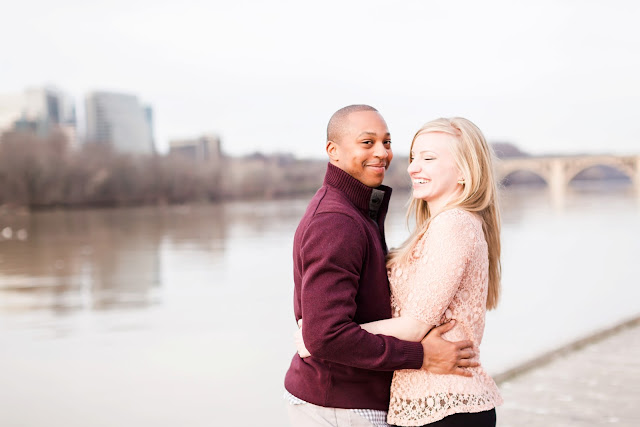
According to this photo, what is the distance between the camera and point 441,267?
201cm

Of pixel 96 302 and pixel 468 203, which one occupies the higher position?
pixel 468 203

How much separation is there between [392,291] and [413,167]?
40cm

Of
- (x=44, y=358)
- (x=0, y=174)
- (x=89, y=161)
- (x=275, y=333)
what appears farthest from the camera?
→ (x=89, y=161)

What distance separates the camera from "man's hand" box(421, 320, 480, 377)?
204cm

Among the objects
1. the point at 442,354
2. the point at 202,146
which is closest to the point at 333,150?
the point at 442,354

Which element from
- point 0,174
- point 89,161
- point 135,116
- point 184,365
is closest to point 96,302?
point 184,365

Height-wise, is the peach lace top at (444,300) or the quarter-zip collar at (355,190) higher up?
the quarter-zip collar at (355,190)

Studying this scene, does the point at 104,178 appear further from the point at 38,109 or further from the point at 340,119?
the point at 340,119

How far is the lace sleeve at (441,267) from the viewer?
2006mm

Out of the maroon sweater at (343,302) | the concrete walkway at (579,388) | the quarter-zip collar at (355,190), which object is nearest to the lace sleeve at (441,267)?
the maroon sweater at (343,302)

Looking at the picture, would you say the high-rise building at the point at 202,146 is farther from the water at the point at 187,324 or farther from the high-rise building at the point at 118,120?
the water at the point at 187,324

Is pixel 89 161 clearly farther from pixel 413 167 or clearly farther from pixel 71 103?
pixel 413 167

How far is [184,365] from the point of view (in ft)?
25.5

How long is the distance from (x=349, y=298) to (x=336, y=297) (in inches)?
1.6
